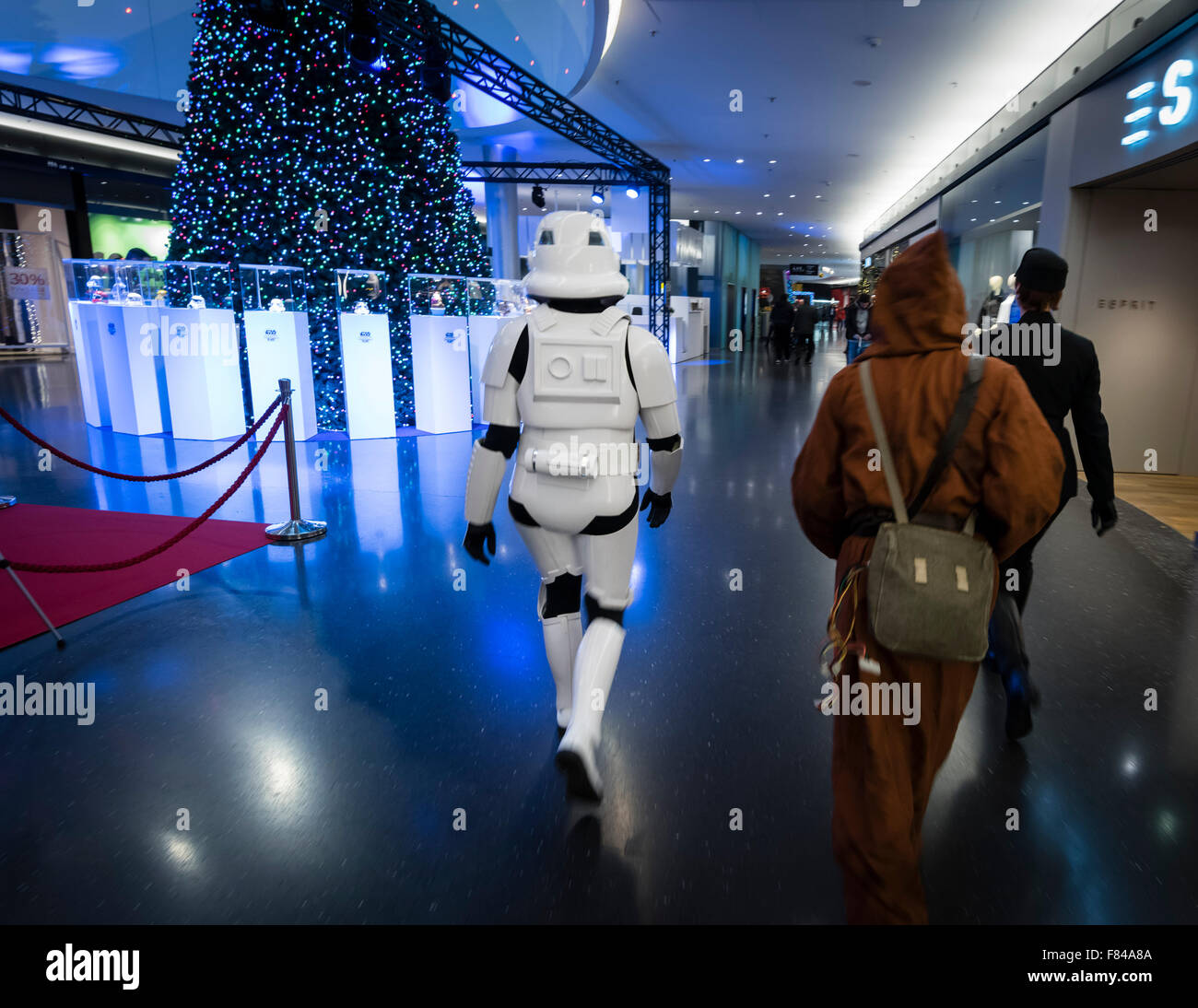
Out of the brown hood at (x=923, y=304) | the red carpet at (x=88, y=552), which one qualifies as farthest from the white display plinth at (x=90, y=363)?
the brown hood at (x=923, y=304)

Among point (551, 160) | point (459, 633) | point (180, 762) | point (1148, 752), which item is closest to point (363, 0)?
point (459, 633)

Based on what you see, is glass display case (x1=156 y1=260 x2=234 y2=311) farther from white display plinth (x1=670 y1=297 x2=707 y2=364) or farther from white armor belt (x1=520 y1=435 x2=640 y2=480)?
white display plinth (x1=670 y1=297 x2=707 y2=364)

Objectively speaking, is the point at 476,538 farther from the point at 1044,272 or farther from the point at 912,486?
the point at 1044,272

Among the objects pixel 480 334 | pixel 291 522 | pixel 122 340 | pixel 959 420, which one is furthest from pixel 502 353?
pixel 122 340

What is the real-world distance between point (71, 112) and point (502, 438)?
18959 millimetres

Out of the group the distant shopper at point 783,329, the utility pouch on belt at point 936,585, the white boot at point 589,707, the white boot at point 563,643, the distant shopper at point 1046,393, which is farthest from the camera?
the distant shopper at point 783,329

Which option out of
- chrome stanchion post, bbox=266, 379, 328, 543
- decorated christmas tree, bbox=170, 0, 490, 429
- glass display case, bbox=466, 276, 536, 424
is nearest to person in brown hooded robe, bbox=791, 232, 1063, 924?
chrome stanchion post, bbox=266, 379, 328, 543

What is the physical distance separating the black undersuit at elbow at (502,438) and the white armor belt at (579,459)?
0.07 metres

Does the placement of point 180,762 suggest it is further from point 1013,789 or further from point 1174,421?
point 1174,421

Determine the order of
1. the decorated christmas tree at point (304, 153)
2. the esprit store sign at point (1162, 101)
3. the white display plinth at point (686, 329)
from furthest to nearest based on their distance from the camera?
the white display plinth at point (686, 329) < the decorated christmas tree at point (304, 153) < the esprit store sign at point (1162, 101)

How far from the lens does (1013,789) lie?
2.43m

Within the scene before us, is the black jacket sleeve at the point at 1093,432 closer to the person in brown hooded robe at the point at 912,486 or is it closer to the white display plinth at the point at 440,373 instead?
the person in brown hooded robe at the point at 912,486

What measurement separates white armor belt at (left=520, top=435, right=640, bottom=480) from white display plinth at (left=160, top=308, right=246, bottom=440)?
23.9 feet

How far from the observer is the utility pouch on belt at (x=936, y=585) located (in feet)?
5.00
